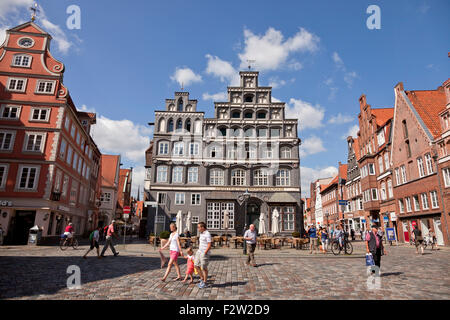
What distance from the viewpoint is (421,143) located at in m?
28.2

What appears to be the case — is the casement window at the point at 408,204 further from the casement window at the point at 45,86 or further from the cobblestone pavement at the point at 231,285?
the casement window at the point at 45,86

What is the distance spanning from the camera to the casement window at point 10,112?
2458cm

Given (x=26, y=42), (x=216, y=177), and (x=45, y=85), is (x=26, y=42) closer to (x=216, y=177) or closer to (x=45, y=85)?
(x=45, y=85)

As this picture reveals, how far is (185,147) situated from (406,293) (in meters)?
31.7

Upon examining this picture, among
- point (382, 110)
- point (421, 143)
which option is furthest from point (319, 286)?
point (382, 110)

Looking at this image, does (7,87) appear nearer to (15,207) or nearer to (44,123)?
(44,123)

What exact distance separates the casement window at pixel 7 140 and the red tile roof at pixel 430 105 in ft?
126

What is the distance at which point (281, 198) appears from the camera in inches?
1342

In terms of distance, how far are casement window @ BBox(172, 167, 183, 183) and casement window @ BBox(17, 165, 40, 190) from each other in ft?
50.9

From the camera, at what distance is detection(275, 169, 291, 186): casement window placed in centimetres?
3550

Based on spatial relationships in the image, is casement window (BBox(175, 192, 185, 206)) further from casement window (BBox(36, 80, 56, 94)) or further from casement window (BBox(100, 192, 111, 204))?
casement window (BBox(100, 192, 111, 204))

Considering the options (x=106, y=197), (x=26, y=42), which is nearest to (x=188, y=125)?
(x=26, y=42)

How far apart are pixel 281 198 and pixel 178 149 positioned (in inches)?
575

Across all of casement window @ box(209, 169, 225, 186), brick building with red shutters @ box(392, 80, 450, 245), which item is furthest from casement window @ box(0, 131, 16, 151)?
brick building with red shutters @ box(392, 80, 450, 245)
